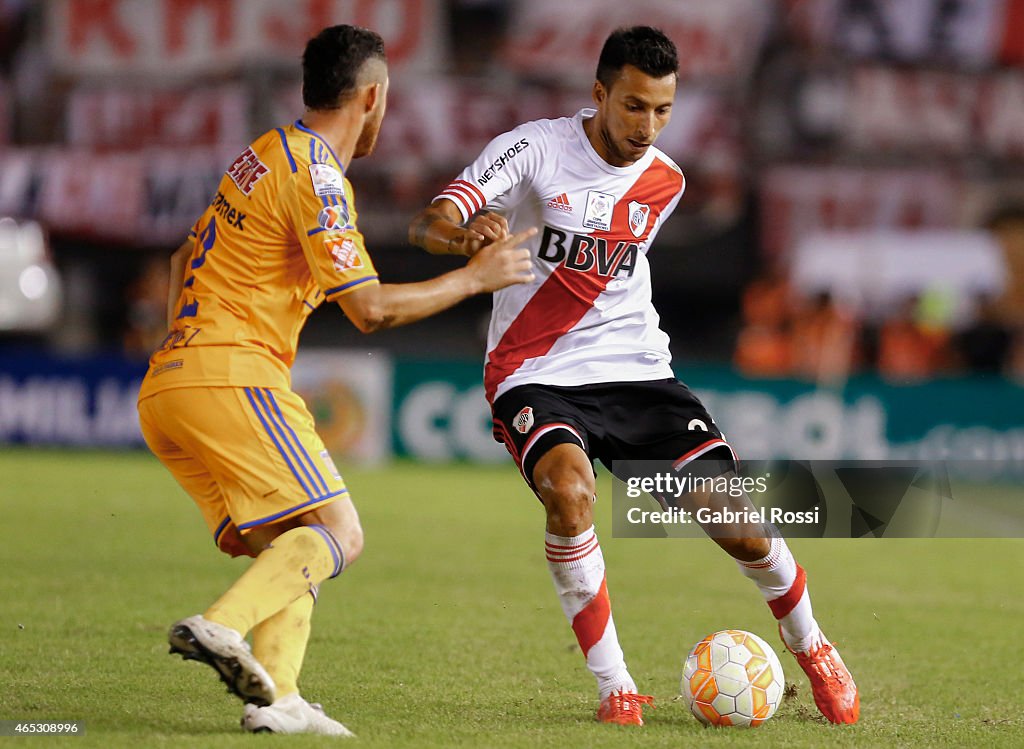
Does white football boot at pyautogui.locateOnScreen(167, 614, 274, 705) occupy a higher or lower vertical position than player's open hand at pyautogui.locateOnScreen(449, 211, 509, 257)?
lower

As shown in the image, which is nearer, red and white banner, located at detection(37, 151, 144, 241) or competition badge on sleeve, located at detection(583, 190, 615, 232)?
competition badge on sleeve, located at detection(583, 190, 615, 232)

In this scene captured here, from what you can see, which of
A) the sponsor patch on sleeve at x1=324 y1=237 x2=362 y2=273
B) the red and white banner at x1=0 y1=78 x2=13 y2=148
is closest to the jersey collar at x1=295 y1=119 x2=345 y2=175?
the sponsor patch on sleeve at x1=324 y1=237 x2=362 y2=273

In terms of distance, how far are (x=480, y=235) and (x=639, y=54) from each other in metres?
1.19

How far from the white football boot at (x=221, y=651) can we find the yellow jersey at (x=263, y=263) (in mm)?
865

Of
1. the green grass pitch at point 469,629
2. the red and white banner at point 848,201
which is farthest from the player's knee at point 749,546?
the red and white banner at point 848,201

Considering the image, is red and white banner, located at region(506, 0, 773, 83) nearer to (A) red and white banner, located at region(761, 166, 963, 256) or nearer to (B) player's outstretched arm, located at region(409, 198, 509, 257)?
(A) red and white banner, located at region(761, 166, 963, 256)

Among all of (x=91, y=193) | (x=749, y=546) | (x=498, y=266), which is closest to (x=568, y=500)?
(x=749, y=546)

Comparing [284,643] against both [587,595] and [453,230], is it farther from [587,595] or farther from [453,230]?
[453,230]

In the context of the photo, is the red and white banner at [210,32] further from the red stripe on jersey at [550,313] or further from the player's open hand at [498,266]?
the player's open hand at [498,266]

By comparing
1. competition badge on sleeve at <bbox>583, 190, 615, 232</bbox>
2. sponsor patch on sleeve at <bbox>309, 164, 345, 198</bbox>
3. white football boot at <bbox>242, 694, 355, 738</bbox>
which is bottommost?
white football boot at <bbox>242, 694, 355, 738</bbox>

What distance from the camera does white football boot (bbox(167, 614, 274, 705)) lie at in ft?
14.4

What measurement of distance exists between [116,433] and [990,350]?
10.8 meters

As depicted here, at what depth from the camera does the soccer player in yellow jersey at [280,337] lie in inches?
187

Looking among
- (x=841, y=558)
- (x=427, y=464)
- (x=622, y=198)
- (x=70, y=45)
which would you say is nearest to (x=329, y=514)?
(x=622, y=198)
